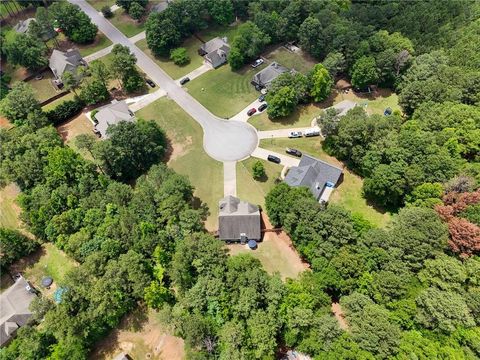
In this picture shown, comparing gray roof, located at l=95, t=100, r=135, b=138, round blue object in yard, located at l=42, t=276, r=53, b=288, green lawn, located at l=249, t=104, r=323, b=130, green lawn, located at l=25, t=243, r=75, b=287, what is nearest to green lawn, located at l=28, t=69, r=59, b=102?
gray roof, located at l=95, t=100, r=135, b=138

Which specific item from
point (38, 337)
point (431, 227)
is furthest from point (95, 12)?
point (431, 227)

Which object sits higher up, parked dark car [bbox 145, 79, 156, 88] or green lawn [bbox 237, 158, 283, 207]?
parked dark car [bbox 145, 79, 156, 88]

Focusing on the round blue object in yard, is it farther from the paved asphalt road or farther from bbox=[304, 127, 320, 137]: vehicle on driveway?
bbox=[304, 127, 320, 137]: vehicle on driveway

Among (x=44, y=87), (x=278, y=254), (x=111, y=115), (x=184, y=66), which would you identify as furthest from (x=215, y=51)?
(x=278, y=254)

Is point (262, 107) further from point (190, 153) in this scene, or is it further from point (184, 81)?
point (184, 81)

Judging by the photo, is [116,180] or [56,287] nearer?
[56,287]

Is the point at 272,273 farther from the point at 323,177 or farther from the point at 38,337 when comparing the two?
the point at 38,337
